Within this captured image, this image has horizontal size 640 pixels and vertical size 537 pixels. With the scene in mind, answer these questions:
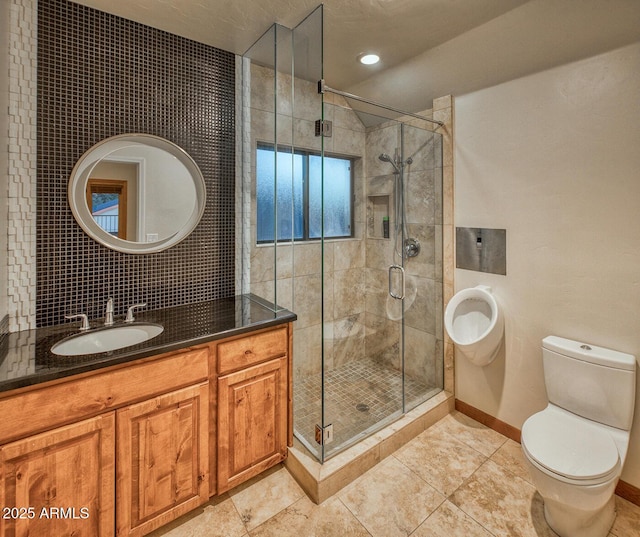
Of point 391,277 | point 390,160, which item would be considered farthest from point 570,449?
point 390,160

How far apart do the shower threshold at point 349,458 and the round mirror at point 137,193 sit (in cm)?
150

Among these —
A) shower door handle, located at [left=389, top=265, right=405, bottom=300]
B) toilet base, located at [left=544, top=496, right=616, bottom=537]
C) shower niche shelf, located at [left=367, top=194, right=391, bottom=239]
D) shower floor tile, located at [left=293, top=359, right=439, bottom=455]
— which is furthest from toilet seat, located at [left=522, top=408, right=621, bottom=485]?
shower niche shelf, located at [left=367, top=194, right=391, bottom=239]

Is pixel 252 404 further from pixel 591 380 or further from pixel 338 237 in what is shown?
pixel 591 380

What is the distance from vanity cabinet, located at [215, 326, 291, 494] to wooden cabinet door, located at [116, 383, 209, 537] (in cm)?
10

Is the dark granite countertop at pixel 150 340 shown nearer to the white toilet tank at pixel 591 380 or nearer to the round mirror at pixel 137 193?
the round mirror at pixel 137 193

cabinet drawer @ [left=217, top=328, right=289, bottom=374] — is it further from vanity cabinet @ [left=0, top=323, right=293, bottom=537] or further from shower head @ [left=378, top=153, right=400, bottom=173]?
shower head @ [left=378, top=153, right=400, bottom=173]

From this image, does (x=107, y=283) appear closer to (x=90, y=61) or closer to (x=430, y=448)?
(x=90, y=61)

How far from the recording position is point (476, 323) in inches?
92.7

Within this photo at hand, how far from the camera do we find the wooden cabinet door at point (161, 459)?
55.1 inches

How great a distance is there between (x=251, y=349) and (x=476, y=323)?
158 cm

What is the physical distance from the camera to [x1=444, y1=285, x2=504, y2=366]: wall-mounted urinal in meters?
2.17

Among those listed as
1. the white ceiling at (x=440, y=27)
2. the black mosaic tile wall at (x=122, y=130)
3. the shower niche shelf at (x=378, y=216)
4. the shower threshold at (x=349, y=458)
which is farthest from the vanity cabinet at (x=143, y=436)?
the white ceiling at (x=440, y=27)

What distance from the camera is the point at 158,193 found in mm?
2002

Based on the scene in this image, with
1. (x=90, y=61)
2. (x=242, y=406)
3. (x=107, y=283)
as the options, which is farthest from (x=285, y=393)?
(x=90, y=61)
